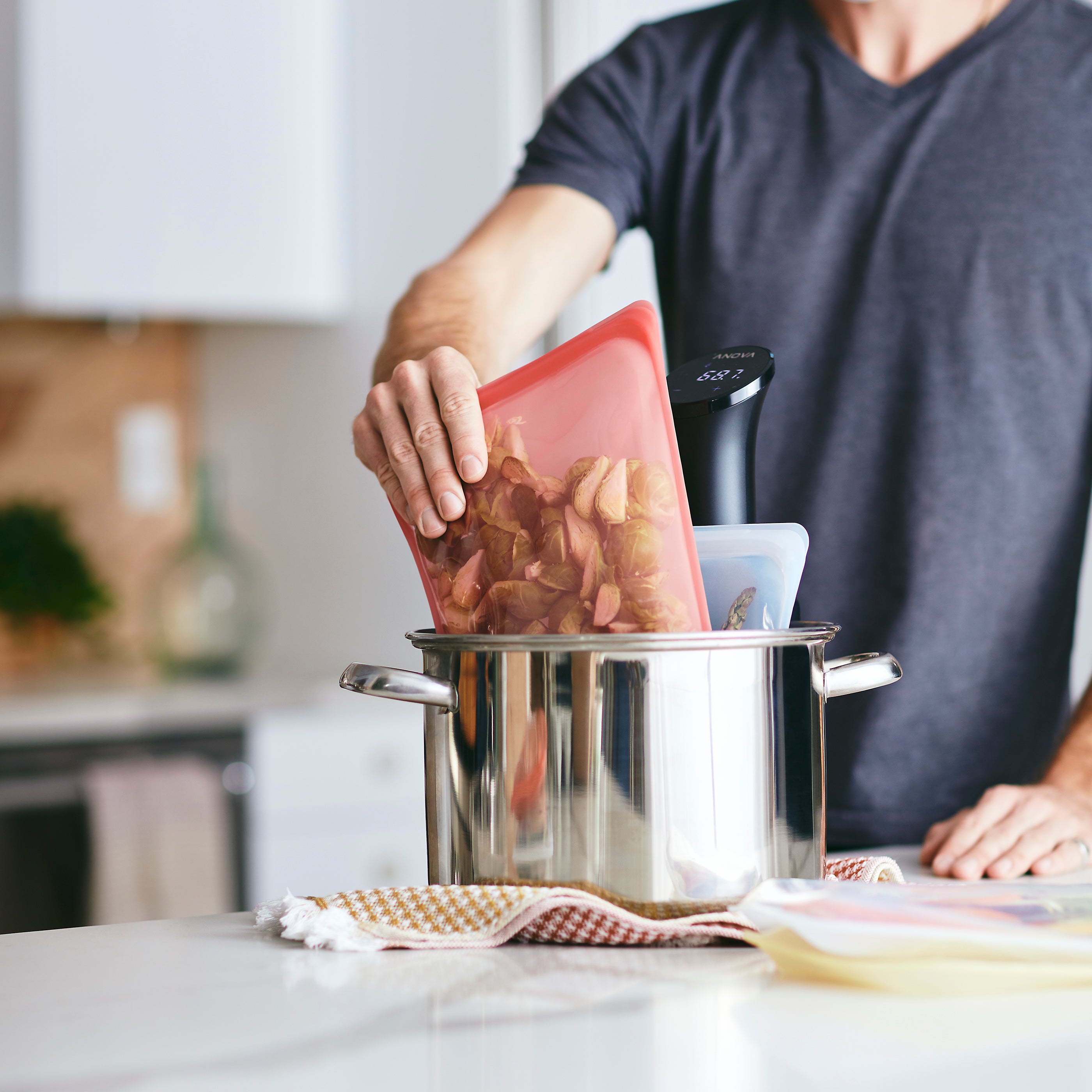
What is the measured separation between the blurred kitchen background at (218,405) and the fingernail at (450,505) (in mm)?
1431

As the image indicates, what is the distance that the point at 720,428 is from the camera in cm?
53

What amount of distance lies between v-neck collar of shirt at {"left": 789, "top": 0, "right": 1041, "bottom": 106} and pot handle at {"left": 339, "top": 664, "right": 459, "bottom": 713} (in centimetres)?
83

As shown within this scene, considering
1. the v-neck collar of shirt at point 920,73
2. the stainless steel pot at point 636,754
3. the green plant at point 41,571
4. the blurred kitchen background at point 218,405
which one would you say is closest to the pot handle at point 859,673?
the stainless steel pot at point 636,754

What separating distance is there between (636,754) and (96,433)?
7.35 feet

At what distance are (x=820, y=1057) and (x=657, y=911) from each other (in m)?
0.12

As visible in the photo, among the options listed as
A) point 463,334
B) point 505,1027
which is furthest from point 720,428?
point 463,334

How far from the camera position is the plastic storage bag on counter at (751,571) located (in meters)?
0.51

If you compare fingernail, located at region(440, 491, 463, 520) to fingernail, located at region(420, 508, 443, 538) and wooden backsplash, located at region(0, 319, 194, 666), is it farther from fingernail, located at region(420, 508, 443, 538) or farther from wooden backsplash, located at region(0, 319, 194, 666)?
wooden backsplash, located at region(0, 319, 194, 666)

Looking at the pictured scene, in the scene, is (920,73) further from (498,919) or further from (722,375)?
(498,919)

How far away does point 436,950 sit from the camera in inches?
19.9

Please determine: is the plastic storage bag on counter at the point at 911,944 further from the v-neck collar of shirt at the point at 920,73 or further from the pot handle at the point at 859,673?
the v-neck collar of shirt at the point at 920,73

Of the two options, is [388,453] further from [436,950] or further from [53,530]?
[53,530]

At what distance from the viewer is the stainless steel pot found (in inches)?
18.6

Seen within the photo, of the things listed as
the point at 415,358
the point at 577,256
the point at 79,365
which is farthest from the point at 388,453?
the point at 79,365
